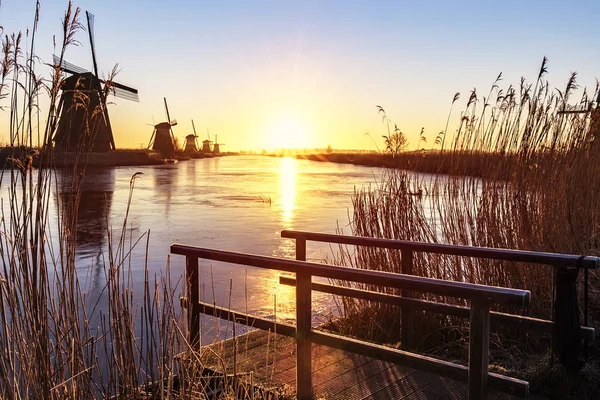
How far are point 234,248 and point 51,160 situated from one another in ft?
23.8

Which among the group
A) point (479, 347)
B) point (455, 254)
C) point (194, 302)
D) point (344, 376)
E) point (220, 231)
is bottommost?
point (220, 231)

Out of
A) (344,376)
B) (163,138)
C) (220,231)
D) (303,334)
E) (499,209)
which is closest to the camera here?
(303,334)

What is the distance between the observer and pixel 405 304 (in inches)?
109

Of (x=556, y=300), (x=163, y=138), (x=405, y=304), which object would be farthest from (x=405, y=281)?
(x=163, y=138)

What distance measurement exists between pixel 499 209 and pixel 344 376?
1954 mm

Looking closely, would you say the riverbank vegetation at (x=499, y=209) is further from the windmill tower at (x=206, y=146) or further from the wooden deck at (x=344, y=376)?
the windmill tower at (x=206, y=146)

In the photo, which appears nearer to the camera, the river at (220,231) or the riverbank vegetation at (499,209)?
the riverbank vegetation at (499,209)

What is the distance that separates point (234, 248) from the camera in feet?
30.6

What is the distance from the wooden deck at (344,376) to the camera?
2.51 meters

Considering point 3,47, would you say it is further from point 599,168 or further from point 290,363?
point 599,168

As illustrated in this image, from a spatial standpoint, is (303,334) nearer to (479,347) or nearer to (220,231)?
(479,347)

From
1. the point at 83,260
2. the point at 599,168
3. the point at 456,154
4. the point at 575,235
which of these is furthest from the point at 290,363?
the point at 83,260

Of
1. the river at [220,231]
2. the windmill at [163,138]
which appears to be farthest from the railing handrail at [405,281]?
the windmill at [163,138]

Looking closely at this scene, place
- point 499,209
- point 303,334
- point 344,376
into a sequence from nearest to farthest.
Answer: point 303,334 < point 344,376 < point 499,209
